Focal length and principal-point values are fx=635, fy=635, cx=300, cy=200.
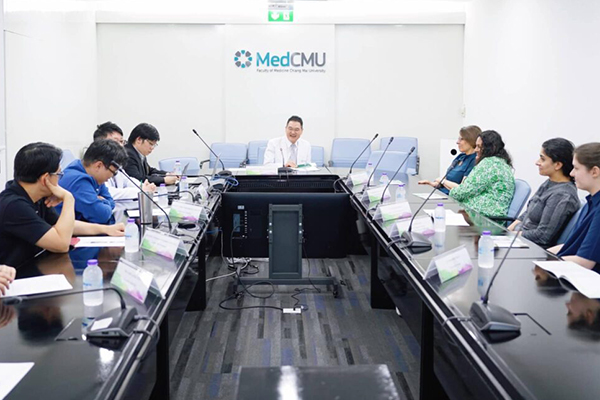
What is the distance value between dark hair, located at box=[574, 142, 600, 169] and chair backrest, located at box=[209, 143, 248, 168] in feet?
17.8

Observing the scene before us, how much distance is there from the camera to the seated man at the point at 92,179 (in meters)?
3.37

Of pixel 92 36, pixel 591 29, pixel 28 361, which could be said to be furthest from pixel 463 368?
pixel 92 36

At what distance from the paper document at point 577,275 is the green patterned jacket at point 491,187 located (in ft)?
6.41

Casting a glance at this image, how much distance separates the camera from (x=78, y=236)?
120 inches

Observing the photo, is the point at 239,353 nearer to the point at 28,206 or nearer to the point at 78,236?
the point at 78,236

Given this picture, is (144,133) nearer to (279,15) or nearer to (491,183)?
(491,183)

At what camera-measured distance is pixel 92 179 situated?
11.4 ft

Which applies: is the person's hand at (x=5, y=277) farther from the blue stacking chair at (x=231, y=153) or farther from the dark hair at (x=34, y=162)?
the blue stacking chair at (x=231, y=153)

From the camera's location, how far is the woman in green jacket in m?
4.38

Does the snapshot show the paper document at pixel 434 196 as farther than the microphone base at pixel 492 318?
Yes

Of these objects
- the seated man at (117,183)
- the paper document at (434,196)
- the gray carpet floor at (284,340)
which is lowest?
the gray carpet floor at (284,340)

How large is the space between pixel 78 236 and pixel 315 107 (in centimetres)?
549

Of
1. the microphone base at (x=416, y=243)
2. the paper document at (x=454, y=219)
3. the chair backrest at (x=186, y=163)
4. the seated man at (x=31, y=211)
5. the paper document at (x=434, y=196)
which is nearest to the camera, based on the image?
the seated man at (x=31, y=211)

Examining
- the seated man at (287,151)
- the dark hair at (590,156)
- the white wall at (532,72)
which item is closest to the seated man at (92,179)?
the dark hair at (590,156)
